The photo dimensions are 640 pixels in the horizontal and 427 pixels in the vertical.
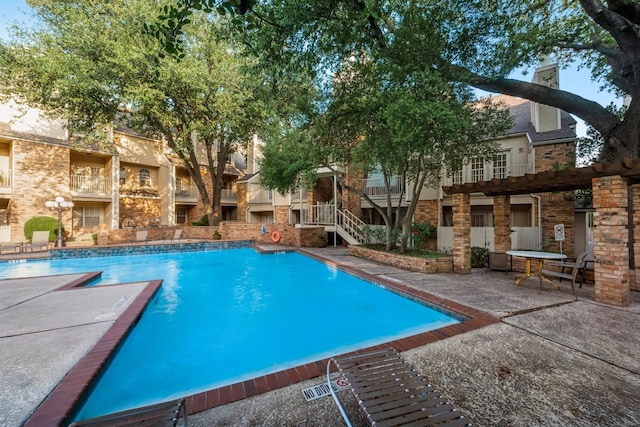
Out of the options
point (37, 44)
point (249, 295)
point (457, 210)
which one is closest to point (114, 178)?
point (37, 44)

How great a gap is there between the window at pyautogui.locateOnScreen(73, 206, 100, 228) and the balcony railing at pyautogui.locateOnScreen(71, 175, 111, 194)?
4.47 ft

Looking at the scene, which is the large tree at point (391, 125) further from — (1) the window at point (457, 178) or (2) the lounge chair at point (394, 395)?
(2) the lounge chair at point (394, 395)

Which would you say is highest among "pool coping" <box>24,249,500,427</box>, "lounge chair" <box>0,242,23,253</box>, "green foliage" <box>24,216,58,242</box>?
"green foliage" <box>24,216,58,242</box>

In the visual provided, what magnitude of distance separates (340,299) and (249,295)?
2.63 m

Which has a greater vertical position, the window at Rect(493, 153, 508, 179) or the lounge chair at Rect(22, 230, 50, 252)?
the window at Rect(493, 153, 508, 179)

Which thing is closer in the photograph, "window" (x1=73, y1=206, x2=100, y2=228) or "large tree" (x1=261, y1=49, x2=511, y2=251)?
"large tree" (x1=261, y1=49, x2=511, y2=251)

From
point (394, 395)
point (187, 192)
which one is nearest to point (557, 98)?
point (394, 395)

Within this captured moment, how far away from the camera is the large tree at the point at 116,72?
12336 millimetres

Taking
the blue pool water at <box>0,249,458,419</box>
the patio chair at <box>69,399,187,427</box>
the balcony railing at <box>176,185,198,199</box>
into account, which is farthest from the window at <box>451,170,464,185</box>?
the balcony railing at <box>176,185,198,199</box>

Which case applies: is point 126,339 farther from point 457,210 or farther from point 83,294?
point 457,210

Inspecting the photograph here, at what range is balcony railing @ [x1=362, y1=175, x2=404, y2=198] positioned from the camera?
1588 centimetres

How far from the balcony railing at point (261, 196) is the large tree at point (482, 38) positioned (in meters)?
15.3

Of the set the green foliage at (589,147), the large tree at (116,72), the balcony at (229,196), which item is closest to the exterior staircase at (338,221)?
the large tree at (116,72)

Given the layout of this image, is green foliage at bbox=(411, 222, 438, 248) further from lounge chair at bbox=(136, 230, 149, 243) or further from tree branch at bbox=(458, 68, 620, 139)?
lounge chair at bbox=(136, 230, 149, 243)
